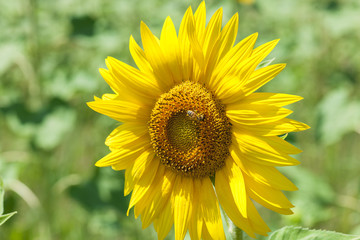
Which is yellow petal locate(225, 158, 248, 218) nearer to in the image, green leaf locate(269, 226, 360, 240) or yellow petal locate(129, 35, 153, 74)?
green leaf locate(269, 226, 360, 240)

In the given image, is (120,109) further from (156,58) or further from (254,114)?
(254,114)

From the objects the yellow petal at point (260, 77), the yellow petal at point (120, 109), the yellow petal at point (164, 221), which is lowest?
the yellow petal at point (164, 221)

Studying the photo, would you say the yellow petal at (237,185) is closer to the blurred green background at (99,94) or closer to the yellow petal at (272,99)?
the yellow petal at (272,99)

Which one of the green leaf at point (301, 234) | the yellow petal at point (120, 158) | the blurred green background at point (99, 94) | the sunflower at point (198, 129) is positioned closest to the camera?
the green leaf at point (301, 234)

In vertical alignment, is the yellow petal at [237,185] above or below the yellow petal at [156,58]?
A: below

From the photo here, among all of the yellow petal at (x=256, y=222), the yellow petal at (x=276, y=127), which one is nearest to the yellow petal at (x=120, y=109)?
the yellow petal at (x=276, y=127)

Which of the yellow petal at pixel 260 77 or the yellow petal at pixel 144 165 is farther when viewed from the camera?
the yellow petal at pixel 144 165

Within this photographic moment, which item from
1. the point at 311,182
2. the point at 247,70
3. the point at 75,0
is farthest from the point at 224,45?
the point at 75,0

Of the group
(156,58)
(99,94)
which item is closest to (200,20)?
(156,58)
